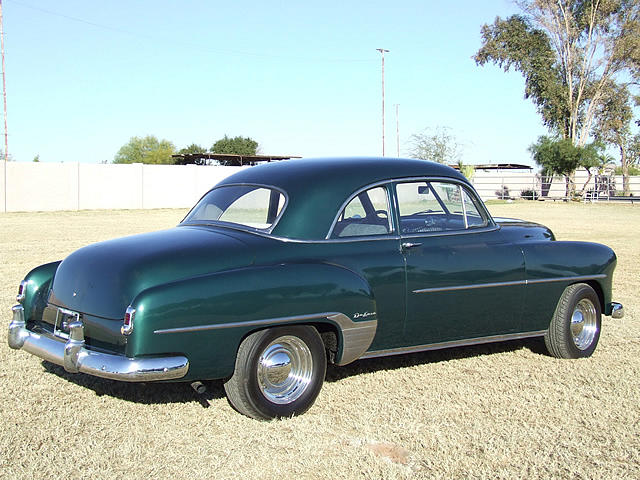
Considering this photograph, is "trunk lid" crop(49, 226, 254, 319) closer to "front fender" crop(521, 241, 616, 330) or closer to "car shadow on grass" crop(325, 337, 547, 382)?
"car shadow on grass" crop(325, 337, 547, 382)

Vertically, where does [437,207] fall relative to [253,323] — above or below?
above

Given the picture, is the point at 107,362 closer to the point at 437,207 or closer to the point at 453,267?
the point at 453,267

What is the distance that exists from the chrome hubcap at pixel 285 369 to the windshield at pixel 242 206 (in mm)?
783

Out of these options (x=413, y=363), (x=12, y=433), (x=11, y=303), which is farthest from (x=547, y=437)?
(x=11, y=303)

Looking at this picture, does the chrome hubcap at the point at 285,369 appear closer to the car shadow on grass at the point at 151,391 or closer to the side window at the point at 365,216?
the car shadow on grass at the point at 151,391

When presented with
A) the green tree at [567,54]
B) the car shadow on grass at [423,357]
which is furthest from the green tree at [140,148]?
the car shadow on grass at [423,357]

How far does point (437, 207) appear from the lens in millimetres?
5250

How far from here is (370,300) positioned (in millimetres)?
4430

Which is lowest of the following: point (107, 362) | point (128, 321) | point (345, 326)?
point (107, 362)

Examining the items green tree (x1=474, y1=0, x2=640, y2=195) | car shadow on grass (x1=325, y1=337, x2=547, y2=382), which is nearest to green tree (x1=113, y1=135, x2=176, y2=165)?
green tree (x1=474, y1=0, x2=640, y2=195)

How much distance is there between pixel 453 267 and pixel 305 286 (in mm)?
1251

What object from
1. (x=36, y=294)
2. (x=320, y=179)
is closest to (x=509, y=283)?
(x=320, y=179)

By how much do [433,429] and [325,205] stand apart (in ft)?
5.04

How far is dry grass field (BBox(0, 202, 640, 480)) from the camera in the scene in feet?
11.6
